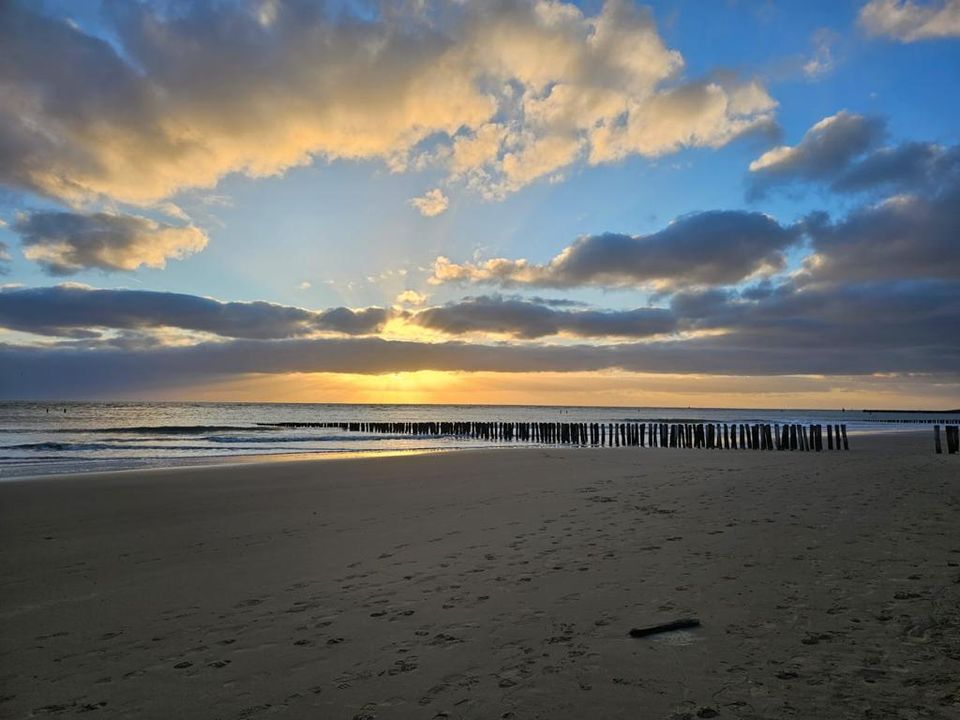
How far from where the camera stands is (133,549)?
26.0 feet

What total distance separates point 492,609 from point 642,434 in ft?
108

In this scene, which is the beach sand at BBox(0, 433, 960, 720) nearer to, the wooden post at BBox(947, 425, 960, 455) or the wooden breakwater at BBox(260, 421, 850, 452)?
the wooden post at BBox(947, 425, 960, 455)

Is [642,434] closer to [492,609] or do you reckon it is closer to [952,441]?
[952,441]

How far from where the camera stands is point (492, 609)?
4.98m

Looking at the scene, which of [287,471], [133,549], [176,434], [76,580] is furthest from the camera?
[176,434]

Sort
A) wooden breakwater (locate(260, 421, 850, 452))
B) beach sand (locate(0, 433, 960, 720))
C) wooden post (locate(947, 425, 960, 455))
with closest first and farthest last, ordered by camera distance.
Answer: beach sand (locate(0, 433, 960, 720)), wooden post (locate(947, 425, 960, 455)), wooden breakwater (locate(260, 421, 850, 452))

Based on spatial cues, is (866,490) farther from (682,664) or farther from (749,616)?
(682,664)

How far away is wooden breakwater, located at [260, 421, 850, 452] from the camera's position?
29609 millimetres

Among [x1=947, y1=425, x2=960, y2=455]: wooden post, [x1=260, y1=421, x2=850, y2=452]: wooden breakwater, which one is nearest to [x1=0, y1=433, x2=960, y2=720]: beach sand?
[x1=947, y1=425, x2=960, y2=455]: wooden post

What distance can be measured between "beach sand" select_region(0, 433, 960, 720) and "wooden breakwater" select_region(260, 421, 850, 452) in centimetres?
2046

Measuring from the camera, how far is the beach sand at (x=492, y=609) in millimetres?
3496

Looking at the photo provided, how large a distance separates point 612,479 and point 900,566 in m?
8.74

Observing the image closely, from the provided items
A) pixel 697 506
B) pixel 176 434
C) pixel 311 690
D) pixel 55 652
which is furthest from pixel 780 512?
pixel 176 434

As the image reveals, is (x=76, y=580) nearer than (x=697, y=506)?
Yes
